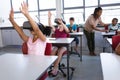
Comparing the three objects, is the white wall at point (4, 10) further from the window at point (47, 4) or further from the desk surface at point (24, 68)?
the desk surface at point (24, 68)

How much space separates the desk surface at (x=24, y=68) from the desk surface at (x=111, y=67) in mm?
501

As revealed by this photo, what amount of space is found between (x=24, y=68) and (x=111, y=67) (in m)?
0.76

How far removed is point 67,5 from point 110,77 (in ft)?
→ 18.8

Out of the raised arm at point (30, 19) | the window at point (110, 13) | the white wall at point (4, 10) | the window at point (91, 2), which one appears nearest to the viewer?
the raised arm at point (30, 19)

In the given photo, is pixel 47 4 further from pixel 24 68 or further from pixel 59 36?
pixel 24 68

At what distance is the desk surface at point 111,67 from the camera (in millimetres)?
1233

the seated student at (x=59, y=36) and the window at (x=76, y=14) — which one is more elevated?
the window at (x=76, y=14)

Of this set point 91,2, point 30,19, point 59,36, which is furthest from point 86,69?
point 91,2

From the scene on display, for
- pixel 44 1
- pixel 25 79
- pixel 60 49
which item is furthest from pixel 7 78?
pixel 44 1

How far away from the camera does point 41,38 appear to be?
192 centimetres

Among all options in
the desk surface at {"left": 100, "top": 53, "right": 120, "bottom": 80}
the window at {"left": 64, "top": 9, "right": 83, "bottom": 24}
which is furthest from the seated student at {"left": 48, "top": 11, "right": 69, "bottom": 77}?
the window at {"left": 64, "top": 9, "right": 83, "bottom": 24}

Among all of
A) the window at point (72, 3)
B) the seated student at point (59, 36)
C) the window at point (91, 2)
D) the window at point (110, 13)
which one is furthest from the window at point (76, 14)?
the seated student at point (59, 36)

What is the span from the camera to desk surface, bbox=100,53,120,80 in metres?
1.23

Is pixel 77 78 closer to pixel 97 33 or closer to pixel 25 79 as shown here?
pixel 97 33
